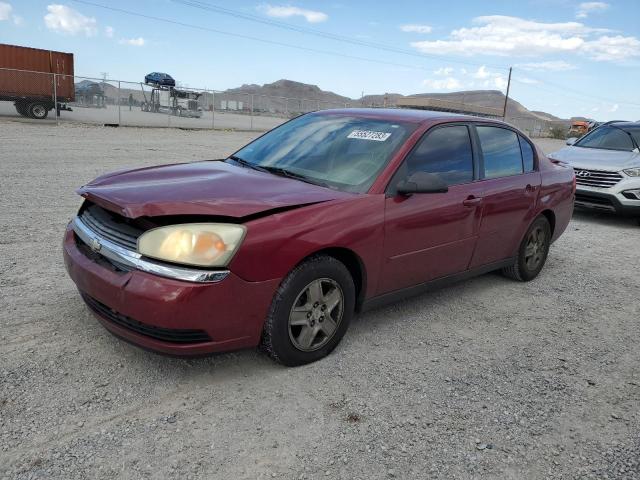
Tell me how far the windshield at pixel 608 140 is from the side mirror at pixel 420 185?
286 inches

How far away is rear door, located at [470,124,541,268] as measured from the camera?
4.46m

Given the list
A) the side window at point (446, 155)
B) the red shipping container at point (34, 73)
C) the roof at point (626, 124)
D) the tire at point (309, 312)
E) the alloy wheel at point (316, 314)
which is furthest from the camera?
the red shipping container at point (34, 73)

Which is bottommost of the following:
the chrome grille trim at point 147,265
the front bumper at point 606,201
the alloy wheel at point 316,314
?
the alloy wheel at point 316,314

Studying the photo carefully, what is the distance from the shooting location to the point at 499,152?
4.74 m

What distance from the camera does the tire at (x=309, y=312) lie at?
301 centimetres

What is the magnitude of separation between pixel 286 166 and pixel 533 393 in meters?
2.22

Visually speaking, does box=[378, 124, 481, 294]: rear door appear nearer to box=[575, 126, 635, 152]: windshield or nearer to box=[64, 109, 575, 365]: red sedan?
box=[64, 109, 575, 365]: red sedan

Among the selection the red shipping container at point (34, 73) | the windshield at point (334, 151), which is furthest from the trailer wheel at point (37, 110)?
the windshield at point (334, 151)

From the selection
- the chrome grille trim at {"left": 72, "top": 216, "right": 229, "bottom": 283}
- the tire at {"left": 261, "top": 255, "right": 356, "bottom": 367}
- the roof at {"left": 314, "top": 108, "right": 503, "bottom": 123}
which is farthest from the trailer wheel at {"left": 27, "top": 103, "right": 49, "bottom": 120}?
the tire at {"left": 261, "top": 255, "right": 356, "bottom": 367}

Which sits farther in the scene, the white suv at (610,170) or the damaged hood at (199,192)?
the white suv at (610,170)

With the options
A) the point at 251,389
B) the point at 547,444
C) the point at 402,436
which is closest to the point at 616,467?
the point at 547,444

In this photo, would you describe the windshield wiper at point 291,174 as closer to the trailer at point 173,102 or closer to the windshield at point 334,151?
the windshield at point 334,151

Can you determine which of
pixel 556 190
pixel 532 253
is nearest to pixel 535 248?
pixel 532 253

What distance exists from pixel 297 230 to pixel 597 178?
24.1ft
